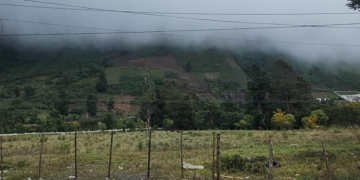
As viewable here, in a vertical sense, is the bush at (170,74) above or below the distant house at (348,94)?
above

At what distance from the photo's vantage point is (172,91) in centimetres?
7562

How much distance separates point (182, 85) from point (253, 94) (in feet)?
235

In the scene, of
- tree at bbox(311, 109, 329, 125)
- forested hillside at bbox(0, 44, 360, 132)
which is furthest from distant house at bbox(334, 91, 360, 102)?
tree at bbox(311, 109, 329, 125)

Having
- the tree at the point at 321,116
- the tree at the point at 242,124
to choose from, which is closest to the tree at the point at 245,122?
the tree at the point at 242,124

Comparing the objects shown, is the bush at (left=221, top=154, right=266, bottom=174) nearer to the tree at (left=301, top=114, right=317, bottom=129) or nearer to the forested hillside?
the forested hillside

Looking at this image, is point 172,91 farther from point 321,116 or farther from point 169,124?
point 321,116

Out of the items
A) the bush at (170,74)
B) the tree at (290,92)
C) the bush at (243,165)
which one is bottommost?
the bush at (243,165)

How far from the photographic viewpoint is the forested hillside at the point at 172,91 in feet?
198

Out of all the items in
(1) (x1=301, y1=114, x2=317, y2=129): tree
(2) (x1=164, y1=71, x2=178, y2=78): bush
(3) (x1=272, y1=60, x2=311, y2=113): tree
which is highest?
(2) (x1=164, y1=71, x2=178, y2=78): bush

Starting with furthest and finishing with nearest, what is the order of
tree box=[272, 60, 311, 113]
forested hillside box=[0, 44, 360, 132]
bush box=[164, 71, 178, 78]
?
bush box=[164, 71, 178, 78] → tree box=[272, 60, 311, 113] → forested hillside box=[0, 44, 360, 132]

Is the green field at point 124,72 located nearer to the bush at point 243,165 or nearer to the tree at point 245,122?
the tree at point 245,122

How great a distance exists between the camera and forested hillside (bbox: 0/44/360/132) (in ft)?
198

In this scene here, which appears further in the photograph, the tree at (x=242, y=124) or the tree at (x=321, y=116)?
the tree at (x=242, y=124)

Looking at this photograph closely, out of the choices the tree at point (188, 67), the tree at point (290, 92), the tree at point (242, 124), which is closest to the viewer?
the tree at point (242, 124)
